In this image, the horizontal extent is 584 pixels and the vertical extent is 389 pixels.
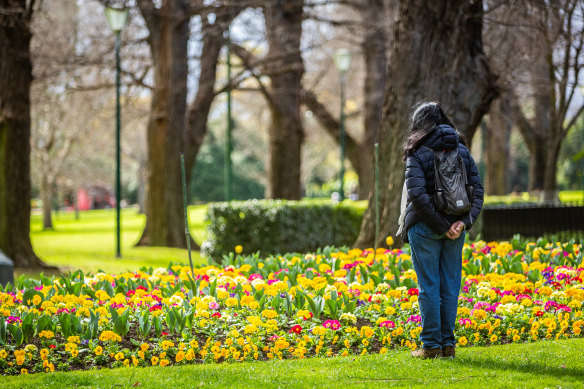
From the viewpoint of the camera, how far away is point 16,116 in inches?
466

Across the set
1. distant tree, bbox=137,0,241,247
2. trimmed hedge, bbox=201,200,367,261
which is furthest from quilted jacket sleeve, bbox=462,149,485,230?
distant tree, bbox=137,0,241,247

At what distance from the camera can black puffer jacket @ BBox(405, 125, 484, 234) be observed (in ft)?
15.4

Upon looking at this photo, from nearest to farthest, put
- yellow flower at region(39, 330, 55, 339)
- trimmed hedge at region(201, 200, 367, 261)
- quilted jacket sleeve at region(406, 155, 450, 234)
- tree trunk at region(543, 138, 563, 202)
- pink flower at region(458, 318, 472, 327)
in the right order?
quilted jacket sleeve at region(406, 155, 450, 234), yellow flower at region(39, 330, 55, 339), pink flower at region(458, 318, 472, 327), trimmed hedge at region(201, 200, 367, 261), tree trunk at region(543, 138, 563, 202)

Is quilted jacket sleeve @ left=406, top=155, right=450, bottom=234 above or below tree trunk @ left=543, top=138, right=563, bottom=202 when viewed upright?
below

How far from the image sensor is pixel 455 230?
186 inches

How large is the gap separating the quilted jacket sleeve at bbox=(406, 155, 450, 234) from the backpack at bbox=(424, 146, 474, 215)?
7 cm

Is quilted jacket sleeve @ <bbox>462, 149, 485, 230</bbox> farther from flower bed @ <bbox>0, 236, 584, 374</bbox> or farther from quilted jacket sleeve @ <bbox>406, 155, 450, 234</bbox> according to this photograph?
flower bed @ <bbox>0, 236, 584, 374</bbox>

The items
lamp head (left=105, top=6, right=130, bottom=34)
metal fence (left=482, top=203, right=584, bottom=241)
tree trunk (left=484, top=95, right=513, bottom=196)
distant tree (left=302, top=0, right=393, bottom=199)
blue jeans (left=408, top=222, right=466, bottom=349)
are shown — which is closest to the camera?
blue jeans (left=408, top=222, right=466, bottom=349)

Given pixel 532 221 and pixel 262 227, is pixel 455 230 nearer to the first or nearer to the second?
pixel 262 227

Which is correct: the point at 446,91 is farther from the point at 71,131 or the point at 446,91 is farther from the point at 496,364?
the point at 71,131

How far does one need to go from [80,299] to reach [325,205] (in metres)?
8.88

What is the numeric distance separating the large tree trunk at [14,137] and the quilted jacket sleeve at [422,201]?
873 cm

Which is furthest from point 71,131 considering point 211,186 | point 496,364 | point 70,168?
point 496,364

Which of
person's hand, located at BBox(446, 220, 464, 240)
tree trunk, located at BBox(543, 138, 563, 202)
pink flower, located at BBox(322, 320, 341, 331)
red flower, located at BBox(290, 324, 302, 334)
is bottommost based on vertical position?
red flower, located at BBox(290, 324, 302, 334)
